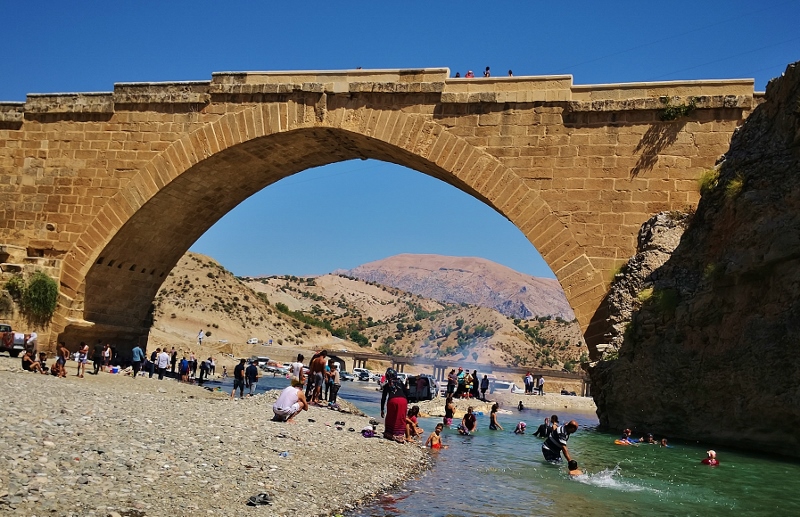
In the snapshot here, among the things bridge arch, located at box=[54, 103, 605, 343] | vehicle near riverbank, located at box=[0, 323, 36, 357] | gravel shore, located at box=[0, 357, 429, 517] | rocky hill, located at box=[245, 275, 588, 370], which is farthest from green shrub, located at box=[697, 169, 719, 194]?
rocky hill, located at box=[245, 275, 588, 370]

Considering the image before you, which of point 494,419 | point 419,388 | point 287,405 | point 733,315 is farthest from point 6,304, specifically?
point 733,315

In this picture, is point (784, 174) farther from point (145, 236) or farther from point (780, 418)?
point (145, 236)

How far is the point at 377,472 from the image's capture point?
9883 millimetres

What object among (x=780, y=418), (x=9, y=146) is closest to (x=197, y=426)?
(x=780, y=418)

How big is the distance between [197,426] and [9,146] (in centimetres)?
1398

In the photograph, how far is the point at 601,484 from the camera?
1058cm

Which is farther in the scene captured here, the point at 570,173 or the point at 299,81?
the point at 299,81

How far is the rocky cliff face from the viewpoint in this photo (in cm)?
1253

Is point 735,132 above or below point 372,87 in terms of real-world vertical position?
below

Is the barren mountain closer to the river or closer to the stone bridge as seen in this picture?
the stone bridge

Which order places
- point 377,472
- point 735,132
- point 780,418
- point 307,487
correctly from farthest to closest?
point 735,132 < point 780,418 < point 377,472 < point 307,487

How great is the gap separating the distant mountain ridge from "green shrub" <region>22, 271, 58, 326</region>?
120 metres

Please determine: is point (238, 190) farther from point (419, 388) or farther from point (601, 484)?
point (601, 484)

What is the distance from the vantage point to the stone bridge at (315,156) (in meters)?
15.4
